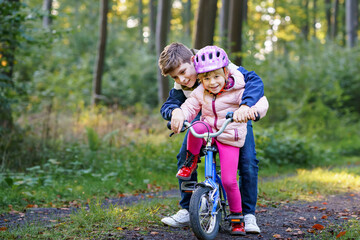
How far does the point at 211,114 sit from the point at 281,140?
754 centimetres

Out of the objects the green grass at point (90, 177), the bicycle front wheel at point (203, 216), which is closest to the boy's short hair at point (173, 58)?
the bicycle front wheel at point (203, 216)

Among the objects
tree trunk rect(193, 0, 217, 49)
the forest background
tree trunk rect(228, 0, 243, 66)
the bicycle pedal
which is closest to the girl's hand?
the bicycle pedal

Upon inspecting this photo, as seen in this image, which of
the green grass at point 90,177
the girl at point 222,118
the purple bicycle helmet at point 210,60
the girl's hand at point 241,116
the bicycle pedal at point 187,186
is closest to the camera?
the girl's hand at point 241,116

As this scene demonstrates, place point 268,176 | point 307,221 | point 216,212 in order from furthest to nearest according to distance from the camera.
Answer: point 268,176, point 307,221, point 216,212

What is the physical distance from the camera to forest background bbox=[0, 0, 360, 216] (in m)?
7.59

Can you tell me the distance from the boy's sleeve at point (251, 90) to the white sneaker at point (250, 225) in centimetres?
127

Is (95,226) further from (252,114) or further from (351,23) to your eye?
(351,23)

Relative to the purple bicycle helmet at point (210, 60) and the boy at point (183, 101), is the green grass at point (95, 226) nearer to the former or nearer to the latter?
the boy at point (183, 101)

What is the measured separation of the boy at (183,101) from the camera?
398 centimetres

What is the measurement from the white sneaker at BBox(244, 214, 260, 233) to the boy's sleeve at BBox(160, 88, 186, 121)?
1.36 metres

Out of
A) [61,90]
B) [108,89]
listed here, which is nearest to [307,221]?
[61,90]

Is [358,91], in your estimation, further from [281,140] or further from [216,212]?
[216,212]

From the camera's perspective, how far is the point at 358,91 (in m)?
18.9

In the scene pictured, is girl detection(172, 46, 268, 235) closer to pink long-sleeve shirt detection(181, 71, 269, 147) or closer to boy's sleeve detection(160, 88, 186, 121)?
pink long-sleeve shirt detection(181, 71, 269, 147)
